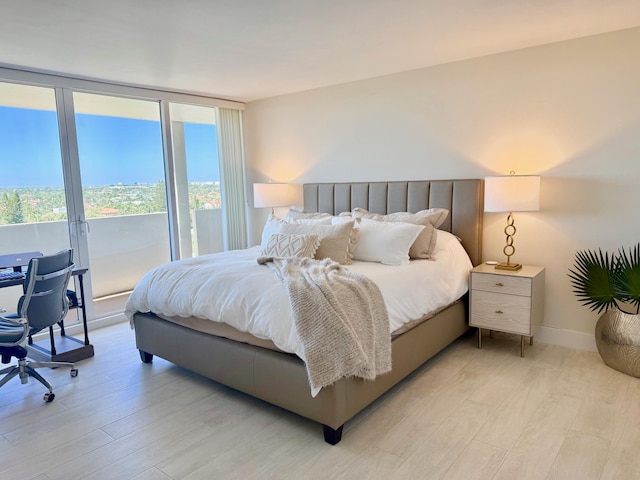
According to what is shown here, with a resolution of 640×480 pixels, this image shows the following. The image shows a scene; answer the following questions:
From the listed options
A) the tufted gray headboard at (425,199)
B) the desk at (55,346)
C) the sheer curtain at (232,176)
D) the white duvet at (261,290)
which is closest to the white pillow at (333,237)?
the white duvet at (261,290)

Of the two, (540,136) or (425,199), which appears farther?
(425,199)

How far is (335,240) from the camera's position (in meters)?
3.33

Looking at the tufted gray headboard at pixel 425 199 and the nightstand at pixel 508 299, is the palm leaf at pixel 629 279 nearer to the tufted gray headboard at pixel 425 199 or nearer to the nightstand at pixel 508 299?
the nightstand at pixel 508 299

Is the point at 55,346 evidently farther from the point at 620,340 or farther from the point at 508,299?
the point at 620,340

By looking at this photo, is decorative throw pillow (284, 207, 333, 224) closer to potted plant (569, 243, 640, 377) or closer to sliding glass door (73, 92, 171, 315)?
sliding glass door (73, 92, 171, 315)

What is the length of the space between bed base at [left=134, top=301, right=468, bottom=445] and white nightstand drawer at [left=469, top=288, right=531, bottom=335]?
6.2 inches

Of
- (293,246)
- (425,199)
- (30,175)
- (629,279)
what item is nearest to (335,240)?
(293,246)

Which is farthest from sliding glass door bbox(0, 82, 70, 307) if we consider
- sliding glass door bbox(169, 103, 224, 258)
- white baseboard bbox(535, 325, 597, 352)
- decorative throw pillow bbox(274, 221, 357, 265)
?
white baseboard bbox(535, 325, 597, 352)

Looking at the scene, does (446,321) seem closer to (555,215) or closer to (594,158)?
(555,215)

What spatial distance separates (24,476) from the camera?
6.89 ft

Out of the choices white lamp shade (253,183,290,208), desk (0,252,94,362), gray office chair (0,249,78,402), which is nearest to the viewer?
gray office chair (0,249,78,402)

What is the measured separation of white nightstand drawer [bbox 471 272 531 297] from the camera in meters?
3.21

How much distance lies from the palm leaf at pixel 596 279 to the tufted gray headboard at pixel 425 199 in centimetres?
79

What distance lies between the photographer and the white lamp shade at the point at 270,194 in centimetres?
499
